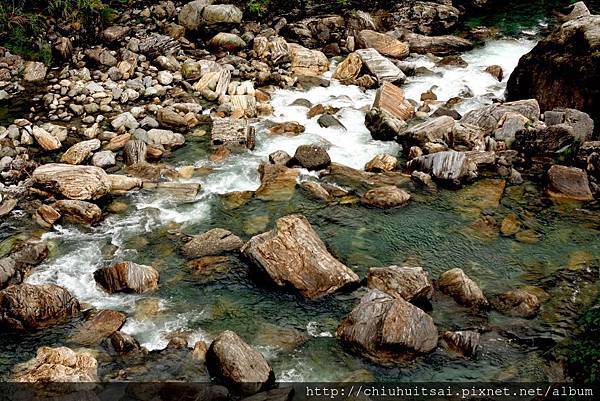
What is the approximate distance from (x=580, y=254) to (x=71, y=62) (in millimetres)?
13879

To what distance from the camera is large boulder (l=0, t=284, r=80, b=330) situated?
740 centimetres

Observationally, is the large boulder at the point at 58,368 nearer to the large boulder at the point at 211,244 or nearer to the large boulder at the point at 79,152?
the large boulder at the point at 211,244

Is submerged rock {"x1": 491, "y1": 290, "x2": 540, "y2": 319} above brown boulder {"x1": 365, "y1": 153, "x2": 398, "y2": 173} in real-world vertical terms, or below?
below

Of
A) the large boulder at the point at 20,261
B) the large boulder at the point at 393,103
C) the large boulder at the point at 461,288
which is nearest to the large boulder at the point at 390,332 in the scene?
the large boulder at the point at 461,288

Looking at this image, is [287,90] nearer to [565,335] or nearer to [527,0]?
[565,335]

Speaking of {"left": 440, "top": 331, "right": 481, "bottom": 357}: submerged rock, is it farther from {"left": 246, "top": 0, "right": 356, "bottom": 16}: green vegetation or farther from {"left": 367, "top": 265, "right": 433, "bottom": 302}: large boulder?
{"left": 246, "top": 0, "right": 356, "bottom": 16}: green vegetation

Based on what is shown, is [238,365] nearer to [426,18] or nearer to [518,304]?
[518,304]

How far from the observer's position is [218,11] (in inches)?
696

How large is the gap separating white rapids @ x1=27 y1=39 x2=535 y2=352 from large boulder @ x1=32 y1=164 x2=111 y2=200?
67 centimetres

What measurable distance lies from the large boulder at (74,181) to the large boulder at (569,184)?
28.1 ft

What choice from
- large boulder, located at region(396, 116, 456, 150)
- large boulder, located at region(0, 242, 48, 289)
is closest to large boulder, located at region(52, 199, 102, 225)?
large boulder, located at region(0, 242, 48, 289)

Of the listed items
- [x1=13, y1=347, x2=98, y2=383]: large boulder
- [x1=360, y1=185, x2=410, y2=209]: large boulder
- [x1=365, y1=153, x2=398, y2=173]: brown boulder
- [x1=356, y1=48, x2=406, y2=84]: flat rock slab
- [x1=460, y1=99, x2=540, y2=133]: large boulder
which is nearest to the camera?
[x1=13, y1=347, x2=98, y2=383]: large boulder

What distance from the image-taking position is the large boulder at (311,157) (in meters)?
11.5

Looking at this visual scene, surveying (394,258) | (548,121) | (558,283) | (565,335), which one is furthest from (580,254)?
(548,121)
